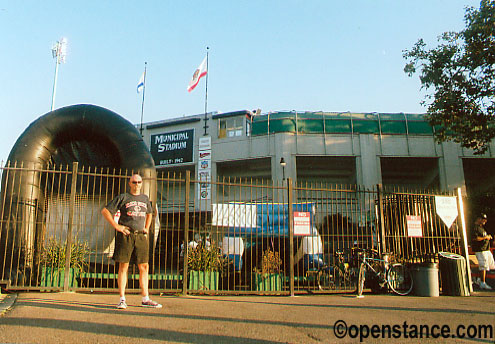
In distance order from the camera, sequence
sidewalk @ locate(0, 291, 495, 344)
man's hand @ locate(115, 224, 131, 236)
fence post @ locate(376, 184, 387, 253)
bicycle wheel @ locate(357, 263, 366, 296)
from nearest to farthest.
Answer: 1. sidewalk @ locate(0, 291, 495, 344)
2. man's hand @ locate(115, 224, 131, 236)
3. bicycle wheel @ locate(357, 263, 366, 296)
4. fence post @ locate(376, 184, 387, 253)

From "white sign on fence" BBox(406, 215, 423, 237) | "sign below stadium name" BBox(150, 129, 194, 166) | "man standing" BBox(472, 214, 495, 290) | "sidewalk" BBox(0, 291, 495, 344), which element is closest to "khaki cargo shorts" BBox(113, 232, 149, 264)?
"sidewalk" BBox(0, 291, 495, 344)

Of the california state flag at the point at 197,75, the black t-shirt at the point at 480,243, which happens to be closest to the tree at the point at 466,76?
the black t-shirt at the point at 480,243

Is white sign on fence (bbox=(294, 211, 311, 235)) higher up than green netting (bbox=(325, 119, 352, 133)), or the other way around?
green netting (bbox=(325, 119, 352, 133))

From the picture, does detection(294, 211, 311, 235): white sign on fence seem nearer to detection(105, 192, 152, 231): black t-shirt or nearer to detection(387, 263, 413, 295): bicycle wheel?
detection(387, 263, 413, 295): bicycle wheel

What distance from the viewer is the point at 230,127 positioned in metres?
39.0

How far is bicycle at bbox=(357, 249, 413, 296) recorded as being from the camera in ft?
29.0

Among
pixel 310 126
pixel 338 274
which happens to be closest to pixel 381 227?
pixel 338 274

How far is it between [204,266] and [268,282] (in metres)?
1.40

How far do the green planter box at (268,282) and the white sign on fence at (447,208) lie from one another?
13.8 feet

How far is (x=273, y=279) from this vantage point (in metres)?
8.74

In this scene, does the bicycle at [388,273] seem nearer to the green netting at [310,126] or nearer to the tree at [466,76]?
the tree at [466,76]

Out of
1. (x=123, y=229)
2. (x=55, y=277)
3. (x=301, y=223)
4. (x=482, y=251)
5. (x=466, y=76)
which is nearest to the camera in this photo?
(x=123, y=229)

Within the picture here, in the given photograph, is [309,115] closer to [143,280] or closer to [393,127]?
[393,127]

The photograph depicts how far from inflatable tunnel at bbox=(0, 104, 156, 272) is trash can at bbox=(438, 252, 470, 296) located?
6657mm
